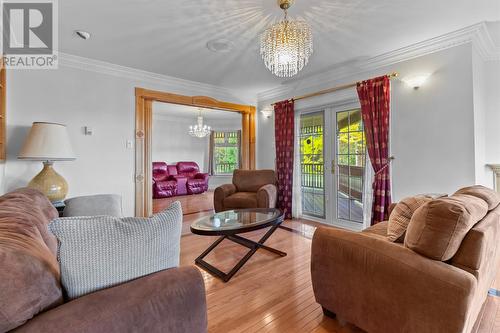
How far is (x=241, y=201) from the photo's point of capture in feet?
12.5

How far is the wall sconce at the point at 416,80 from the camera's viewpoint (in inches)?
112

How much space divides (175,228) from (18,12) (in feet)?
8.99

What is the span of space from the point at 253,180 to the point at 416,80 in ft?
9.04

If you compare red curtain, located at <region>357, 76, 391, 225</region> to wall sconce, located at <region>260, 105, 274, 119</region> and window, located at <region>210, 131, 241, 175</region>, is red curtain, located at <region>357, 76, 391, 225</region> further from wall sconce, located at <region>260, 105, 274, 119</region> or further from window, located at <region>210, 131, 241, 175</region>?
window, located at <region>210, 131, 241, 175</region>

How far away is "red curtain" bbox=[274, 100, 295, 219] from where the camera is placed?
172 inches

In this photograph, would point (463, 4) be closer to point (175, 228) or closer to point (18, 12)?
point (175, 228)

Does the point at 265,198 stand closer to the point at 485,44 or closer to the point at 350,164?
the point at 350,164

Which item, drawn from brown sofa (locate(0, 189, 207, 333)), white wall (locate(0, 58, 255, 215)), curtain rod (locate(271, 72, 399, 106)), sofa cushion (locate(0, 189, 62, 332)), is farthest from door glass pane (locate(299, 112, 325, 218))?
sofa cushion (locate(0, 189, 62, 332))

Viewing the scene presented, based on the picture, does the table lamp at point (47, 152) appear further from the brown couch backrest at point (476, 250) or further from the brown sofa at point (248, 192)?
the brown couch backrest at point (476, 250)

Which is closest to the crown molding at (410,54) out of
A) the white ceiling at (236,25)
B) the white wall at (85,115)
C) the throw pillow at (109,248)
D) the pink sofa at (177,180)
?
the white ceiling at (236,25)

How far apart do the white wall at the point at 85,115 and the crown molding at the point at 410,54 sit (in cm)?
247

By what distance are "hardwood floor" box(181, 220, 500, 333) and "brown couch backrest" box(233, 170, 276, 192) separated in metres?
1.54

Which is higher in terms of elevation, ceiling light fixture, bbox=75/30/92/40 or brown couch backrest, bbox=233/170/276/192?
ceiling light fixture, bbox=75/30/92/40

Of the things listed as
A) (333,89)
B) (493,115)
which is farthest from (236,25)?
(493,115)
